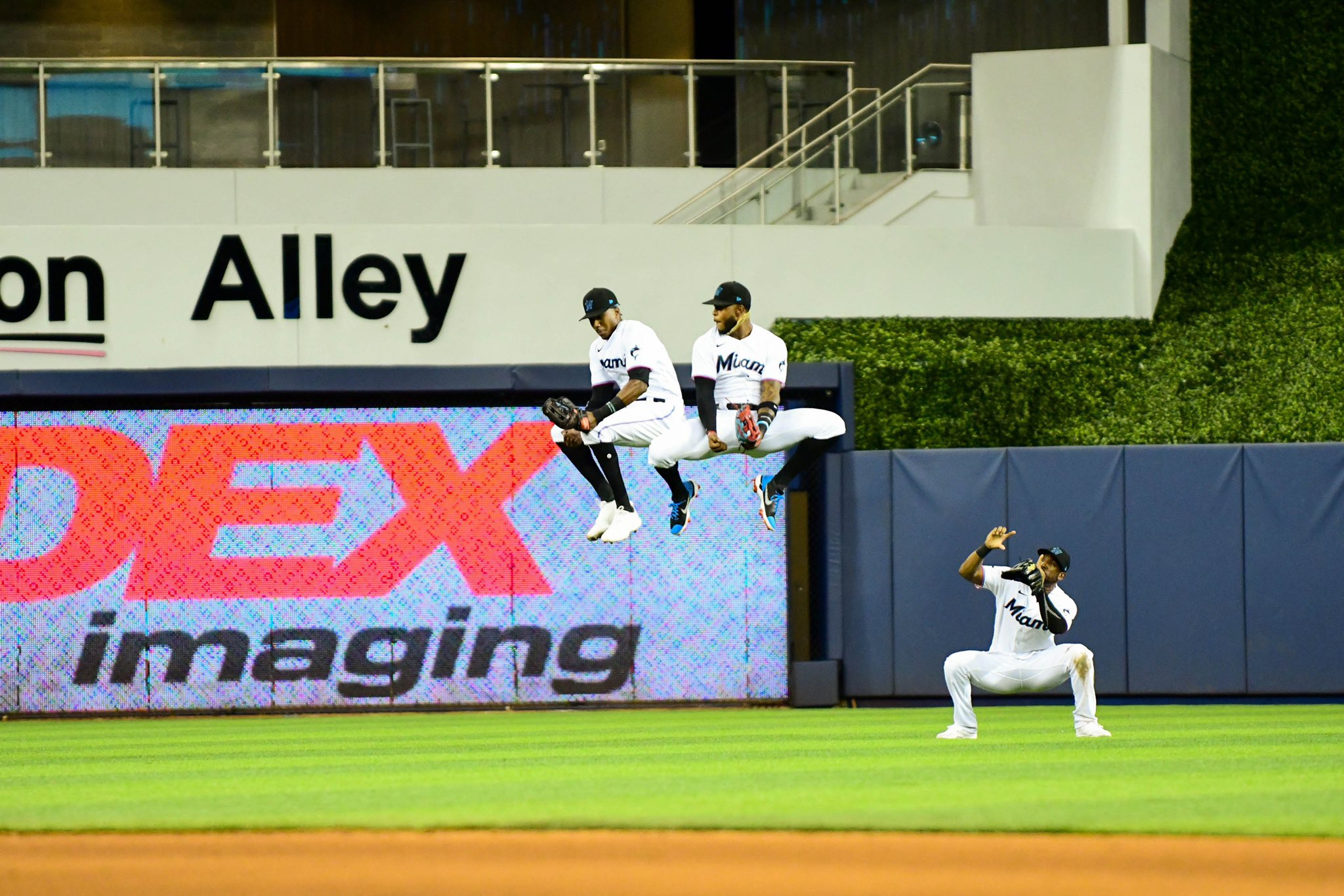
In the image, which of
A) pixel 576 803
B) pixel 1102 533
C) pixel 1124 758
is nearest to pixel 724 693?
pixel 1102 533

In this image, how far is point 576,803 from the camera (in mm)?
9820

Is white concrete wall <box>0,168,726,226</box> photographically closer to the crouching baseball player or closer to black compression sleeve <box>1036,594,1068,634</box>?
the crouching baseball player

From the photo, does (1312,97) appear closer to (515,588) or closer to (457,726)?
(515,588)

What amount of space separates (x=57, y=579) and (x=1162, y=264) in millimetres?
13425

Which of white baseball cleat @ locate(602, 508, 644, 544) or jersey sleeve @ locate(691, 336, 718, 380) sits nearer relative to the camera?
jersey sleeve @ locate(691, 336, 718, 380)

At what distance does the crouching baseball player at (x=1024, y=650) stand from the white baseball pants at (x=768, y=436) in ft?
7.30

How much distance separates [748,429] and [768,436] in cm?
79

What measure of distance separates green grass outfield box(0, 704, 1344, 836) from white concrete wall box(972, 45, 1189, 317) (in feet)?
22.0

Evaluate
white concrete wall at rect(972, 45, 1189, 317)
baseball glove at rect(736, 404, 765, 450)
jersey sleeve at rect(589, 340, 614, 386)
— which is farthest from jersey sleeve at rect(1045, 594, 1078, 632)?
white concrete wall at rect(972, 45, 1189, 317)

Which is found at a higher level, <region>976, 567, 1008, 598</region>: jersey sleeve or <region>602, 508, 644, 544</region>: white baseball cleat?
<region>602, 508, 644, 544</region>: white baseball cleat

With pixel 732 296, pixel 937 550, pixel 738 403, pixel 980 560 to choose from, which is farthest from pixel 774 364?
pixel 937 550

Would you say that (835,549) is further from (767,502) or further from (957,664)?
(767,502)

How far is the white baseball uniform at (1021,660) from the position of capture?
12977 mm

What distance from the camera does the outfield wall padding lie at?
17.5 m
